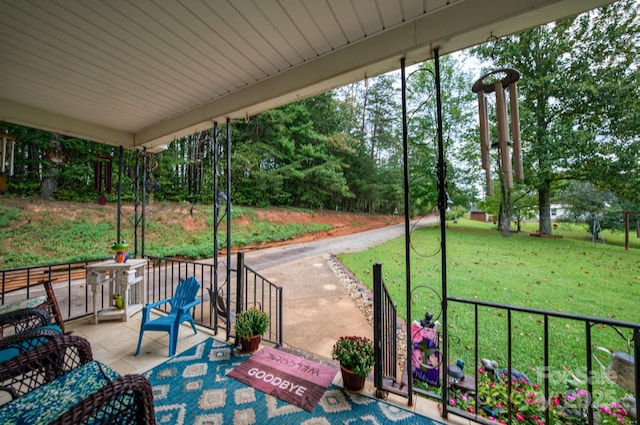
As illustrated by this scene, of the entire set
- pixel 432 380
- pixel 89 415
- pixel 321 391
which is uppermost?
pixel 89 415

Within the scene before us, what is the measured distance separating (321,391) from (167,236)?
827cm

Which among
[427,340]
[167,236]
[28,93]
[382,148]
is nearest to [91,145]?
[167,236]

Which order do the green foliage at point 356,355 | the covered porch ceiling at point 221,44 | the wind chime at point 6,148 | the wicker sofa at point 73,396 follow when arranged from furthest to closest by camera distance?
the wind chime at point 6,148, the green foliage at point 356,355, the covered porch ceiling at point 221,44, the wicker sofa at point 73,396

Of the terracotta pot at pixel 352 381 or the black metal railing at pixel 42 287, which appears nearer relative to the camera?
the terracotta pot at pixel 352 381

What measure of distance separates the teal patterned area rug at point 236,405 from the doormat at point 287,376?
45 millimetres

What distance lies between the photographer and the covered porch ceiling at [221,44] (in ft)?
4.19

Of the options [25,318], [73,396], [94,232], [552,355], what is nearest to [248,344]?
[73,396]

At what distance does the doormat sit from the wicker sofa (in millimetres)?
912

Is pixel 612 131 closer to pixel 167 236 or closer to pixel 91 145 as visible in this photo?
pixel 167 236

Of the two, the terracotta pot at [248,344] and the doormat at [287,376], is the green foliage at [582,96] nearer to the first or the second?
the doormat at [287,376]

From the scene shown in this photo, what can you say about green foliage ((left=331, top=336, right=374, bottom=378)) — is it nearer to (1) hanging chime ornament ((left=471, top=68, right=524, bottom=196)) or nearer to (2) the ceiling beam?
(1) hanging chime ornament ((left=471, top=68, right=524, bottom=196))

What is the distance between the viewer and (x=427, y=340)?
2.26 meters

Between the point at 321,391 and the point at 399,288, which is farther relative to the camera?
the point at 399,288

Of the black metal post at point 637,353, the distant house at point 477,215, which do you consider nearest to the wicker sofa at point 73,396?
the black metal post at point 637,353
